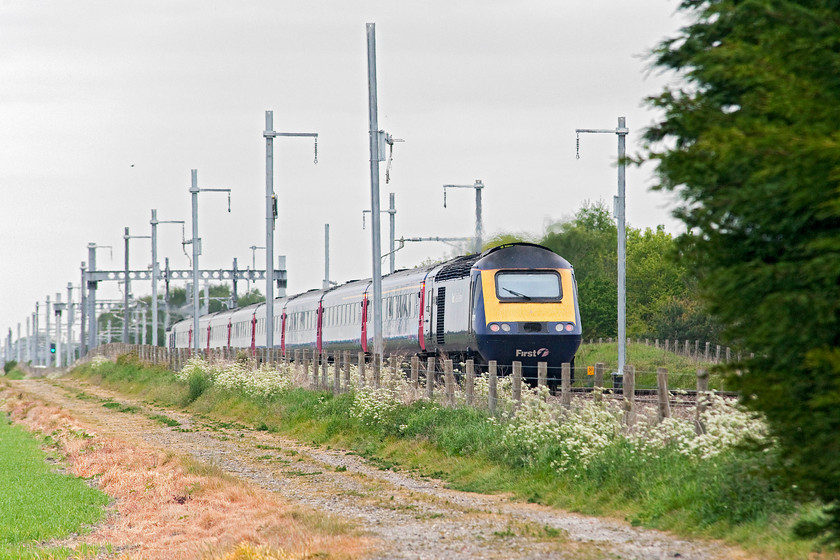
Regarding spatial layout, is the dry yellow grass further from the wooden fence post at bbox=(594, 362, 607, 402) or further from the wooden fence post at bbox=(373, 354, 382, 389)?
the wooden fence post at bbox=(373, 354, 382, 389)

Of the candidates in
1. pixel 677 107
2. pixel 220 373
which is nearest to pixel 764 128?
pixel 677 107

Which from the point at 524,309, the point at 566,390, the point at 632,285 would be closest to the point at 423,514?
the point at 566,390

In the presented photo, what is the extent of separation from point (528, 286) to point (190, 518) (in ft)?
52.6

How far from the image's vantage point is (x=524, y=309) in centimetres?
2877

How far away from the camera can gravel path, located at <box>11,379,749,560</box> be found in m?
10.3

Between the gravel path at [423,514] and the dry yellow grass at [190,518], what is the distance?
0.55 m

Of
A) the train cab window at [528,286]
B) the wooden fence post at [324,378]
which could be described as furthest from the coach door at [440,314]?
the wooden fence post at [324,378]

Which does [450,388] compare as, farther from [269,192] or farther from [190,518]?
[269,192]

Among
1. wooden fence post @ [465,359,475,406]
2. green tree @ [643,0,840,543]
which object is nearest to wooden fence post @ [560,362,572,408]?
wooden fence post @ [465,359,475,406]

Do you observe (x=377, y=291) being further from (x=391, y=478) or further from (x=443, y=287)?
(x=391, y=478)

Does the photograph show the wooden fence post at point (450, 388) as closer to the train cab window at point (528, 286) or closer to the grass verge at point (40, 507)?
the grass verge at point (40, 507)

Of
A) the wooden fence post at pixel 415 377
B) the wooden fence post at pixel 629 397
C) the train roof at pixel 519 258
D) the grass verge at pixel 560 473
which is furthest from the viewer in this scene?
the train roof at pixel 519 258

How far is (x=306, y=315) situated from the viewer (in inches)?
1993

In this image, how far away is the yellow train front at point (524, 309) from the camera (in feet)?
93.1
